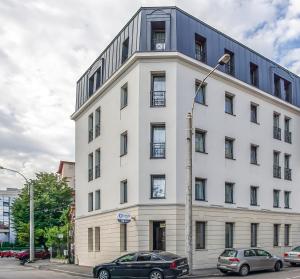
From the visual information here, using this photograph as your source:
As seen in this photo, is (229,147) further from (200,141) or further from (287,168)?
(287,168)

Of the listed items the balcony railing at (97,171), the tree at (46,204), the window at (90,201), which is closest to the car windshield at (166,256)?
the balcony railing at (97,171)

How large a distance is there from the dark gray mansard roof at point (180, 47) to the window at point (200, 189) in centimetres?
750

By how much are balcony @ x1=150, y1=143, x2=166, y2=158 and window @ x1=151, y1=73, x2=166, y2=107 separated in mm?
2379

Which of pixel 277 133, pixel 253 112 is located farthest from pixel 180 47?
pixel 277 133

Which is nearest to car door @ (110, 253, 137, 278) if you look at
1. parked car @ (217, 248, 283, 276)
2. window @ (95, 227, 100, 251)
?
parked car @ (217, 248, 283, 276)

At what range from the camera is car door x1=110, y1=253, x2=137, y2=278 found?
72.4 ft

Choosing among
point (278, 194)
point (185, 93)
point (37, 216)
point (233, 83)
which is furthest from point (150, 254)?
point (37, 216)

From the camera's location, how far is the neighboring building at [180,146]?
2786 cm

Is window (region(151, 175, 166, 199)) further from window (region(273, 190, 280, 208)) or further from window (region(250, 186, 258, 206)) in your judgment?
window (region(273, 190, 280, 208))

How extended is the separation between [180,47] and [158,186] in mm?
8389

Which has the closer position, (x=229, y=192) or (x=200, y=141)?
(x=200, y=141)

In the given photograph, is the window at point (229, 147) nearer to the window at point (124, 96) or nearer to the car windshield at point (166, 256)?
the window at point (124, 96)

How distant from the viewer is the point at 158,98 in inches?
1127

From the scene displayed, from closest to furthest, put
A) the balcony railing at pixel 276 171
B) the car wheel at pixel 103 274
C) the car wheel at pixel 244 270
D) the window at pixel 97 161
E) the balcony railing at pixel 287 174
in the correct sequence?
1. the car wheel at pixel 103 274
2. the car wheel at pixel 244 270
3. the window at pixel 97 161
4. the balcony railing at pixel 276 171
5. the balcony railing at pixel 287 174
